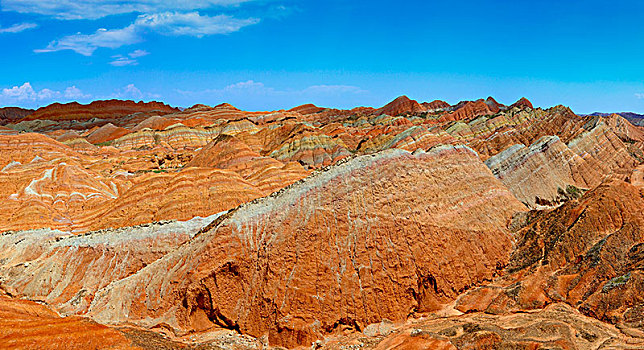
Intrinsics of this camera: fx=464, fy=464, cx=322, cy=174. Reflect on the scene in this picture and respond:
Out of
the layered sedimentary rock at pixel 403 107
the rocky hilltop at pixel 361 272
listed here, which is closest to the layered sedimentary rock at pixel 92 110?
the layered sedimentary rock at pixel 403 107

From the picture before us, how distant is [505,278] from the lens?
16828mm

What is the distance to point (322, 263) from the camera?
15.2m

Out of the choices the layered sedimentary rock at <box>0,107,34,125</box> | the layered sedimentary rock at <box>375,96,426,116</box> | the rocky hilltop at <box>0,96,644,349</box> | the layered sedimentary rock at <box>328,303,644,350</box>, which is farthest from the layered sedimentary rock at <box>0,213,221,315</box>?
the layered sedimentary rock at <box>0,107,34,125</box>

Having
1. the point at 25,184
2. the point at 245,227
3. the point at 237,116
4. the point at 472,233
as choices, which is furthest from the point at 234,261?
the point at 237,116

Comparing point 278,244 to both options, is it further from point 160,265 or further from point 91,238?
point 91,238

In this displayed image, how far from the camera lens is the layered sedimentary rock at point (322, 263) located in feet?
48.1

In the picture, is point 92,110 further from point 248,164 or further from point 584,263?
point 584,263

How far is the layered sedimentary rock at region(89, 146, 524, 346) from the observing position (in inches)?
578

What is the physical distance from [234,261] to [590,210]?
535 inches

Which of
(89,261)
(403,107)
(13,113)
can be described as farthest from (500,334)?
(13,113)

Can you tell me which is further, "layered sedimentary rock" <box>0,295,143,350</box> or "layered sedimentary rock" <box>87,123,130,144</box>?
"layered sedimentary rock" <box>87,123,130,144</box>

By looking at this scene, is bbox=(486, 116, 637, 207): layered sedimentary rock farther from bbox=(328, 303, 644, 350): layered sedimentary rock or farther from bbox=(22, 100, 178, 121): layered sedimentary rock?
bbox=(22, 100, 178, 121): layered sedimentary rock

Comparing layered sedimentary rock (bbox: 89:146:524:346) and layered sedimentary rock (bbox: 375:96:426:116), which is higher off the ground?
layered sedimentary rock (bbox: 375:96:426:116)

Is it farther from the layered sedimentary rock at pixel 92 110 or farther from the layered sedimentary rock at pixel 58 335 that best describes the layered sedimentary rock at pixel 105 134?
the layered sedimentary rock at pixel 58 335
